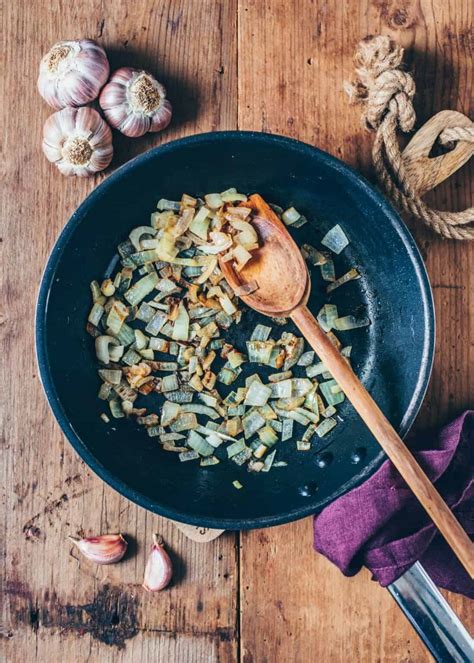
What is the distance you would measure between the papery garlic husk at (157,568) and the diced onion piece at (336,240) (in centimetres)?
63

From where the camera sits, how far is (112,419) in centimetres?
136

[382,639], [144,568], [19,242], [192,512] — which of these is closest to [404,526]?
[382,639]

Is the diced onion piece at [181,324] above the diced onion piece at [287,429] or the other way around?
above

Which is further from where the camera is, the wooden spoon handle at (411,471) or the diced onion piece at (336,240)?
the diced onion piece at (336,240)

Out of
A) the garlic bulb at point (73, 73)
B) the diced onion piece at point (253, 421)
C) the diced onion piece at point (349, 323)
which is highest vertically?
the garlic bulb at point (73, 73)

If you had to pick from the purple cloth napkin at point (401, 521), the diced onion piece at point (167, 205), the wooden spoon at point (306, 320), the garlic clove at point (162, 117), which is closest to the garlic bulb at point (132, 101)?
the garlic clove at point (162, 117)

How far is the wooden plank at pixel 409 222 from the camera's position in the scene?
136cm

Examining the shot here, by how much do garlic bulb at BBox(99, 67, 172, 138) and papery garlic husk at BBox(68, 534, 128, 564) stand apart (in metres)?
0.73

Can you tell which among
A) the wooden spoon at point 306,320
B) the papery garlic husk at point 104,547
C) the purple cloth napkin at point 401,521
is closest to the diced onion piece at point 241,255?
the wooden spoon at point 306,320

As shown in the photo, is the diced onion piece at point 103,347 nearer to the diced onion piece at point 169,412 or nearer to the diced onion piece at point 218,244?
the diced onion piece at point 169,412

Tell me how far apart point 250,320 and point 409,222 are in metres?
0.34

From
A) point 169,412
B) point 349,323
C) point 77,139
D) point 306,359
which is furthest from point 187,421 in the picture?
point 77,139

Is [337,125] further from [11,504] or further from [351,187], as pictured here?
[11,504]

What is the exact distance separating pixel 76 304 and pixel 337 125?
581 mm
